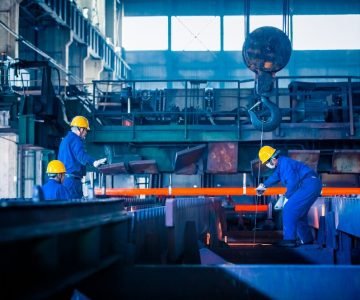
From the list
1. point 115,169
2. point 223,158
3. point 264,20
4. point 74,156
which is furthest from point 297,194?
point 264,20

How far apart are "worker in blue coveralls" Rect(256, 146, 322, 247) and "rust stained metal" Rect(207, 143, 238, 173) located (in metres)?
3.52

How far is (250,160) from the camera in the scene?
39.8 feet

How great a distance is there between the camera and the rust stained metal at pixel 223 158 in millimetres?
11984

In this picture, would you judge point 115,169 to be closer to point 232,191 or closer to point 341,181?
point 232,191

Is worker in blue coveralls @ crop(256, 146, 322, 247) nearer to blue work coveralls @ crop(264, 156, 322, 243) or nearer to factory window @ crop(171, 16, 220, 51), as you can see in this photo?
blue work coveralls @ crop(264, 156, 322, 243)

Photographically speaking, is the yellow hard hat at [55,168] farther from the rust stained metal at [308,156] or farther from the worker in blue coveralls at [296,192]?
the rust stained metal at [308,156]

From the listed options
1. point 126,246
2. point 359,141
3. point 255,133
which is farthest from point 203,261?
point 359,141

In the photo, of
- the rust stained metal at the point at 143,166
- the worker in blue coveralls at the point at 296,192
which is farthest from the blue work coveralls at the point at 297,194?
the rust stained metal at the point at 143,166

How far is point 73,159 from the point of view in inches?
329

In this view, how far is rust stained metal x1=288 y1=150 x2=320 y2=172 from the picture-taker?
1179 cm

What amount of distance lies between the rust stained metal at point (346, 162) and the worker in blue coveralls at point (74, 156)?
5773 mm

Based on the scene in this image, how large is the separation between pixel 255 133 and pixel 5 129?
5.01m

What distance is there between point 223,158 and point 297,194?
12.9ft

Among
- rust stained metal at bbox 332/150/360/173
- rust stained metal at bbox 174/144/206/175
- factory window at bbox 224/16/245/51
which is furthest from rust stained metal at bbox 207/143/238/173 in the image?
factory window at bbox 224/16/245/51
